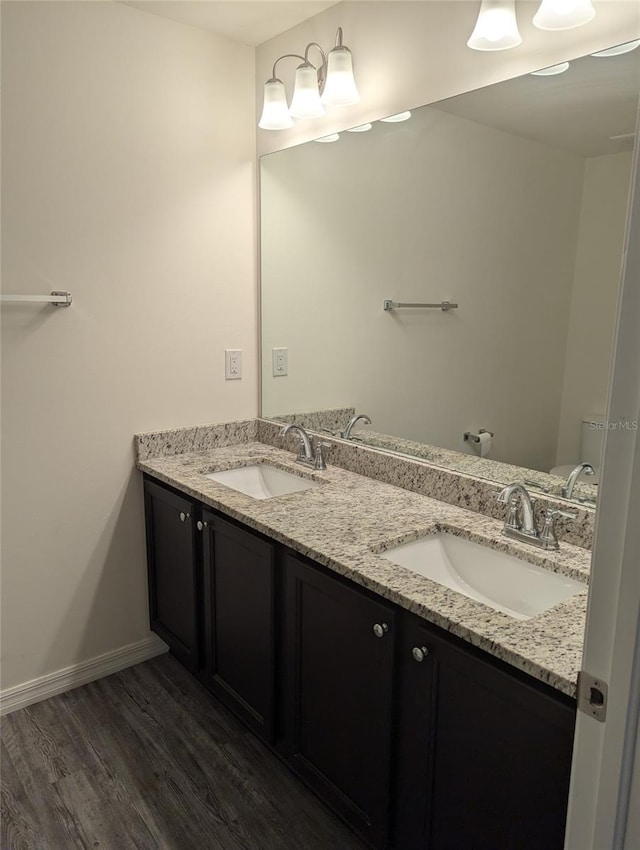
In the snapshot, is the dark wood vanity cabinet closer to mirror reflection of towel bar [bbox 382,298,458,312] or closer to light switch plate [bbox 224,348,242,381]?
light switch plate [bbox 224,348,242,381]

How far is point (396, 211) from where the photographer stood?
6.84 ft

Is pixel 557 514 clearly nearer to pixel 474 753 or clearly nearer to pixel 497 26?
pixel 474 753

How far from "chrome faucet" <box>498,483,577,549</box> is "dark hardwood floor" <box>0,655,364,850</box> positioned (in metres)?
0.97

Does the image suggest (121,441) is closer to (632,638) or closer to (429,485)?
(429,485)

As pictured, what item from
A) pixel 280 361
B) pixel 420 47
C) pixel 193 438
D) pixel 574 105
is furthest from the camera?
pixel 280 361

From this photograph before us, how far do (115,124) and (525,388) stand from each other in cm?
165

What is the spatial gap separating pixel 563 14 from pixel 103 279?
1594mm

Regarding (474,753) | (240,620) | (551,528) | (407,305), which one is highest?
(407,305)

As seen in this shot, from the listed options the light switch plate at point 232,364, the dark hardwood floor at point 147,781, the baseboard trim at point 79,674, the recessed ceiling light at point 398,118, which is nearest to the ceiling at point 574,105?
the recessed ceiling light at point 398,118

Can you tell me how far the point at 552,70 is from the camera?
5.03ft

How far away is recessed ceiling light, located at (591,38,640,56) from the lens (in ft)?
4.49

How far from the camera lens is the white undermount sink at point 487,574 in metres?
1.46

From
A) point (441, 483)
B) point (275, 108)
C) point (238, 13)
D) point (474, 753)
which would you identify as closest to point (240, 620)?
point (441, 483)

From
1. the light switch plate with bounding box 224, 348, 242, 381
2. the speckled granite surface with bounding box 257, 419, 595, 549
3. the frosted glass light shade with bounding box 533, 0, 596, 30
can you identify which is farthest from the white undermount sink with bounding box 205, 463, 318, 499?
the frosted glass light shade with bounding box 533, 0, 596, 30
